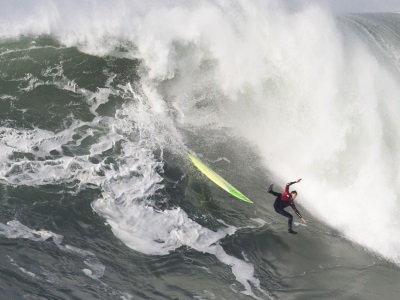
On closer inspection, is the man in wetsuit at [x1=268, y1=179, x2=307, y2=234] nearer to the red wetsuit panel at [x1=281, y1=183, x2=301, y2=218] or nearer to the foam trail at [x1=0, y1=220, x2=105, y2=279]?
the red wetsuit panel at [x1=281, y1=183, x2=301, y2=218]

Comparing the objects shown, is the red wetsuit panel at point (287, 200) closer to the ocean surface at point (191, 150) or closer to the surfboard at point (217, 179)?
the ocean surface at point (191, 150)

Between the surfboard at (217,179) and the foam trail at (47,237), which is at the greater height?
the surfboard at (217,179)

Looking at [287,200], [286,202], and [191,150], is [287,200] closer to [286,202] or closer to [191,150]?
[286,202]

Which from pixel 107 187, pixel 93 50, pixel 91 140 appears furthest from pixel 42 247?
pixel 93 50

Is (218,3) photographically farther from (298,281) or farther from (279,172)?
(298,281)

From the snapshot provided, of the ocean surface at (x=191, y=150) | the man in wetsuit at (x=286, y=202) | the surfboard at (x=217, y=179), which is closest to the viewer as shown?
the ocean surface at (x=191, y=150)

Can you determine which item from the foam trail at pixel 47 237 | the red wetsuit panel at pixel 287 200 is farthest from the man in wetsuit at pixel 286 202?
the foam trail at pixel 47 237
